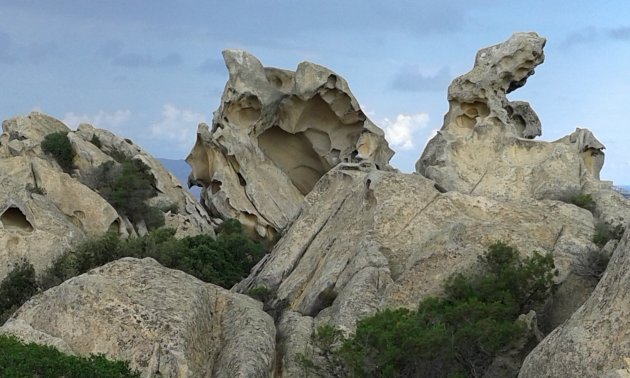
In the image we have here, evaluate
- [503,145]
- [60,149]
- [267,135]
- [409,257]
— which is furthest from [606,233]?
[267,135]

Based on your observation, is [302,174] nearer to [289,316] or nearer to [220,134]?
[220,134]

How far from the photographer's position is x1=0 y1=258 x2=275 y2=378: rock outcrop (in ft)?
54.6

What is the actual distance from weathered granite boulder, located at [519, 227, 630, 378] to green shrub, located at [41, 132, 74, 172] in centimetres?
3525

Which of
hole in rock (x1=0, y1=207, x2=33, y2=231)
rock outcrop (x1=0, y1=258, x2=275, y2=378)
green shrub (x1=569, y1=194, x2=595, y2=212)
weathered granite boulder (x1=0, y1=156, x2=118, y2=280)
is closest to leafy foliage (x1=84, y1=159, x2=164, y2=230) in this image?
weathered granite boulder (x1=0, y1=156, x2=118, y2=280)

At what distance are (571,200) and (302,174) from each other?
29.5m

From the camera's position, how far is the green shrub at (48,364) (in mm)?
15422

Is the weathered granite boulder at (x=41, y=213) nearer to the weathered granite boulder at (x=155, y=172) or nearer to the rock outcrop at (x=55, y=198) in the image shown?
the rock outcrop at (x=55, y=198)

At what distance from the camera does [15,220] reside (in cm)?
3234

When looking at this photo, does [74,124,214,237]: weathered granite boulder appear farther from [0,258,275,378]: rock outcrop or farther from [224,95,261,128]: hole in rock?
[0,258,275,378]: rock outcrop

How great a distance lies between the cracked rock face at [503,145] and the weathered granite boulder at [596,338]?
14070mm

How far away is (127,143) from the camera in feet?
175

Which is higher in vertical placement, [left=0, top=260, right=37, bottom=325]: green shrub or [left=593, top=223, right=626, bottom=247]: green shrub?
[left=593, top=223, right=626, bottom=247]: green shrub

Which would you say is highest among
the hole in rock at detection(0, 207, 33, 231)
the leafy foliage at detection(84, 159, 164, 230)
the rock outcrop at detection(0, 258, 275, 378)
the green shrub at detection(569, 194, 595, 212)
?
the leafy foliage at detection(84, 159, 164, 230)

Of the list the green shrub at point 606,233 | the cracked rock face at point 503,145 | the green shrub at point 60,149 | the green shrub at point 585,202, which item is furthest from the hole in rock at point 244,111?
the green shrub at point 606,233
